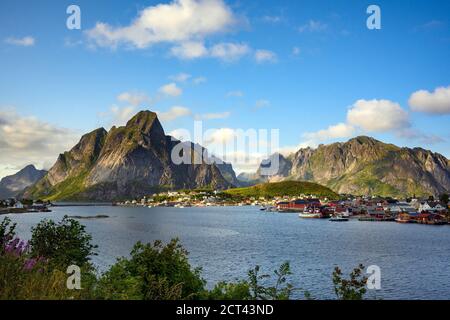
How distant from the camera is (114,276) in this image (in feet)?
90.3

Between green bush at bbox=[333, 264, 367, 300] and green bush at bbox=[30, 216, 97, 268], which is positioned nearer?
green bush at bbox=[333, 264, 367, 300]

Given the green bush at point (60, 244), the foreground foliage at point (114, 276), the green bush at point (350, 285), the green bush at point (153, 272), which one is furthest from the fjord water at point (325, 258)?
the green bush at point (350, 285)

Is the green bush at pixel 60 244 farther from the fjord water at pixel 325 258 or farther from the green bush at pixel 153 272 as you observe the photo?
the fjord water at pixel 325 258

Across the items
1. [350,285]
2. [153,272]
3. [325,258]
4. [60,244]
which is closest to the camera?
[350,285]

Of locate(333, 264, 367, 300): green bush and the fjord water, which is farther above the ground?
locate(333, 264, 367, 300): green bush

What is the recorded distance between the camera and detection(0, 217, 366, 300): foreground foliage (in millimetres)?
18234

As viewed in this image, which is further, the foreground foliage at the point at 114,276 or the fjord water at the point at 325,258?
the fjord water at the point at 325,258

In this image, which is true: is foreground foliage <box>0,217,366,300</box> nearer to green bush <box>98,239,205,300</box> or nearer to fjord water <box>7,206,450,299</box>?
green bush <box>98,239,205,300</box>

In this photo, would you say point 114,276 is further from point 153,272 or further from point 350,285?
point 350,285

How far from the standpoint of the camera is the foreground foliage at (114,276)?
18234 millimetres

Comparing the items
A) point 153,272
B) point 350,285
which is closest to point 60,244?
point 153,272

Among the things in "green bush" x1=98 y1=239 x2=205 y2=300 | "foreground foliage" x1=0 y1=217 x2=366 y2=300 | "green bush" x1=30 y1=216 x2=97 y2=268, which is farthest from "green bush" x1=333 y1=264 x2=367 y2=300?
"green bush" x1=30 y1=216 x2=97 y2=268

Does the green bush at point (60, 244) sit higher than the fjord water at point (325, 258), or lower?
higher
